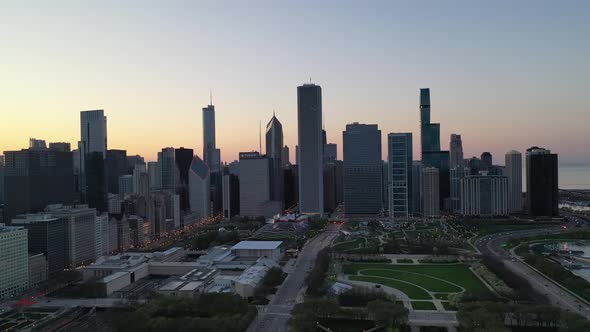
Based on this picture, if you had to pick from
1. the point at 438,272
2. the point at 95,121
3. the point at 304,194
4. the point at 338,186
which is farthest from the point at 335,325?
the point at 338,186

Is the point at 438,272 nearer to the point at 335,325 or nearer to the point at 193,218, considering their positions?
the point at 335,325

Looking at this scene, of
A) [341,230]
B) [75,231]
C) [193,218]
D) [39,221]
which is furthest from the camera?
[193,218]

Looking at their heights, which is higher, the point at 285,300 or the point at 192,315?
the point at 192,315

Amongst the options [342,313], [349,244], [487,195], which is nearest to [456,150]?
[487,195]

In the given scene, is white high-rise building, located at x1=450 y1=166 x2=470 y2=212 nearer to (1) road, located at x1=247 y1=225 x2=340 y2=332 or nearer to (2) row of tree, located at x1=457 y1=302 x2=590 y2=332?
(1) road, located at x1=247 y1=225 x2=340 y2=332

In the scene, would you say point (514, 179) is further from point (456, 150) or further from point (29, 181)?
point (29, 181)

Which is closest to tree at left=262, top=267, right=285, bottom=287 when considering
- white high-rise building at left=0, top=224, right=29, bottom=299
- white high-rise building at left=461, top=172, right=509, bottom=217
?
white high-rise building at left=0, top=224, right=29, bottom=299

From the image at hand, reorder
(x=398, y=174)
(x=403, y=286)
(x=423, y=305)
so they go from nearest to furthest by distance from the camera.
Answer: (x=423, y=305) → (x=403, y=286) → (x=398, y=174)
